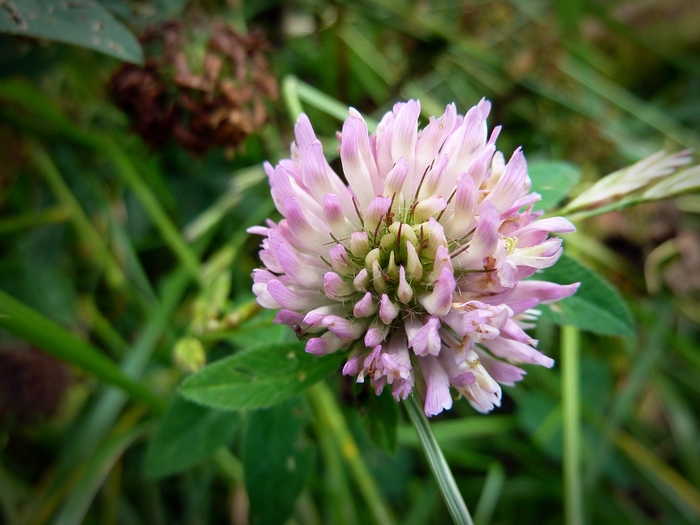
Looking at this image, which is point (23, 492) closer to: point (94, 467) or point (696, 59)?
point (94, 467)

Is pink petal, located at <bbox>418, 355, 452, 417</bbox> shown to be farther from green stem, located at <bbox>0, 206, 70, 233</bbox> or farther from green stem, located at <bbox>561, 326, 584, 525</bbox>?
green stem, located at <bbox>0, 206, 70, 233</bbox>

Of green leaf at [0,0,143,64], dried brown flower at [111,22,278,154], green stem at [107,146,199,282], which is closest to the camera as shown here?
green leaf at [0,0,143,64]

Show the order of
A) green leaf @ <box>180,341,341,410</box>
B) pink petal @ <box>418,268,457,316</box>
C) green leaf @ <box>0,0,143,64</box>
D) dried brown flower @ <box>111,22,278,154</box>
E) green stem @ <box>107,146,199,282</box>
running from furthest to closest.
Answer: green stem @ <box>107,146,199,282</box> → dried brown flower @ <box>111,22,278,154</box> → green leaf @ <box>0,0,143,64</box> → green leaf @ <box>180,341,341,410</box> → pink petal @ <box>418,268,457,316</box>

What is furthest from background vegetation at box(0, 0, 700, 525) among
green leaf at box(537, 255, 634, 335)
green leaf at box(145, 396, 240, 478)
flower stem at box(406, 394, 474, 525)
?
flower stem at box(406, 394, 474, 525)

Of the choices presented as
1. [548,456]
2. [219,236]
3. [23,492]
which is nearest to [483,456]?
[548,456]

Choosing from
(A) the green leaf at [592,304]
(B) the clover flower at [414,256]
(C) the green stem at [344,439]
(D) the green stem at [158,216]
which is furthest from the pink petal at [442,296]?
(D) the green stem at [158,216]
